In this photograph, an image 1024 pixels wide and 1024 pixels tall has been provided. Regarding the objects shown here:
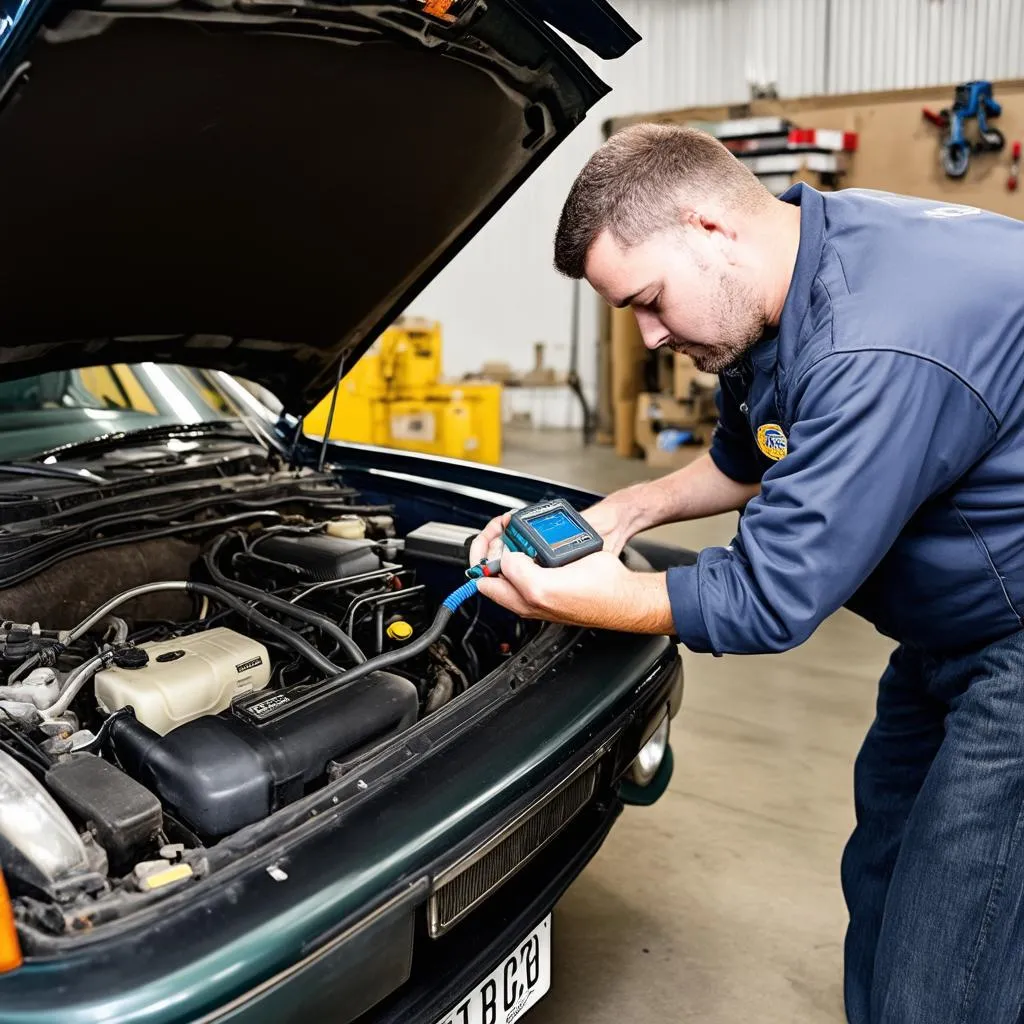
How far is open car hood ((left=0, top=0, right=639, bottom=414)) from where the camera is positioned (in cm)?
128

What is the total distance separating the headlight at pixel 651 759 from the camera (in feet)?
6.19

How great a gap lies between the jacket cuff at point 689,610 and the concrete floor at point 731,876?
3.04 feet

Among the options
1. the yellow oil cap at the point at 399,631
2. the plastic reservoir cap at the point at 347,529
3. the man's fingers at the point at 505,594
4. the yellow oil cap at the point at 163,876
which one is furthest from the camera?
the plastic reservoir cap at the point at 347,529

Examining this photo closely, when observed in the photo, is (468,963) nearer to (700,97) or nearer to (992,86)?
(992,86)

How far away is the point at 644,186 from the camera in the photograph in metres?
1.34

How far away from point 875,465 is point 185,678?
0.97 metres

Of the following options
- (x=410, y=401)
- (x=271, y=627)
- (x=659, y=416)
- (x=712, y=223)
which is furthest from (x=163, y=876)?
(x=659, y=416)

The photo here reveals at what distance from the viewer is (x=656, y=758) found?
76.9 inches

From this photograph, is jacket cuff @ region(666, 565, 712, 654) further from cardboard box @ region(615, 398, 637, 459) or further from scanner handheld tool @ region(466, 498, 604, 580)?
cardboard box @ region(615, 398, 637, 459)

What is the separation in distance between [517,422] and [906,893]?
746 cm

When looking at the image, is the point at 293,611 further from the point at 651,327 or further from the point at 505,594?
the point at 651,327

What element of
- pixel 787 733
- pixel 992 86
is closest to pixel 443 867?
pixel 787 733

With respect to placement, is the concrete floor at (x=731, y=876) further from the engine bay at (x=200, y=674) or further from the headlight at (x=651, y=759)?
the engine bay at (x=200, y=674)

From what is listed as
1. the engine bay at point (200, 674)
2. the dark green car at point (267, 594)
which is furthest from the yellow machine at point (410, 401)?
the engine bay at point (200, 674)
